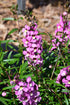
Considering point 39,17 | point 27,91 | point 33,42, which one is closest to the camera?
point 27,91

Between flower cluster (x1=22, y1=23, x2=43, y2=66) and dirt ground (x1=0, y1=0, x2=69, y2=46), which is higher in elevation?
flower cluster (x1=22, y1=23, x2=43, y2=66)

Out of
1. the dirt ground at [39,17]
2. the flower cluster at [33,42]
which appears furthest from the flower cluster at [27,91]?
the dirt ground at [39,17]

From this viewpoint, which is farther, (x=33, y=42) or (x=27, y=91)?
(x=33, y=42)

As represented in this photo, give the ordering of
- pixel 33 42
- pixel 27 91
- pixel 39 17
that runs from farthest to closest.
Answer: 1. pixel 39 17
2. pixel 33 42
3. pixel 27 91

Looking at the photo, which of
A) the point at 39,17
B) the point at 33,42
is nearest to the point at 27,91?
the point at 33,42

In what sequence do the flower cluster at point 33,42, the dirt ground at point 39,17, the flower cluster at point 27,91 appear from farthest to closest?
1. the dirt ground at point 39,17
2. the flower cluster at point 33,42
3. the flower cluster at point 27,91

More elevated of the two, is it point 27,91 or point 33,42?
point 33,42

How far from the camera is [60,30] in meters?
2.34

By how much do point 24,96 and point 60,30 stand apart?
3.30 feet

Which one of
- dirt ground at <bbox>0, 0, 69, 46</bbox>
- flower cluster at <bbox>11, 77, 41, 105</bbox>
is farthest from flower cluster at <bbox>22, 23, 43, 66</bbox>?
dirt ground at <bbox>0, 0, 69, 46</bbox>

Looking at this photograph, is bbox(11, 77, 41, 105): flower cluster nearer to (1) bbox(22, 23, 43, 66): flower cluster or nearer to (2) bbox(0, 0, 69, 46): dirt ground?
(1) bbox(22, 23, 43, 66): flower cluster

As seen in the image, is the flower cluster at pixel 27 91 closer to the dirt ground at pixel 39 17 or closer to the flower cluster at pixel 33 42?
the flower cluster at pixel 33 42

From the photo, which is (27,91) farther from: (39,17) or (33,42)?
(39,17)

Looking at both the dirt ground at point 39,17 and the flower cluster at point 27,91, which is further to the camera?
the dirt ground at point 39,17
